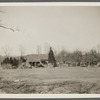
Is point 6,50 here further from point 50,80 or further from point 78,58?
point 78,58

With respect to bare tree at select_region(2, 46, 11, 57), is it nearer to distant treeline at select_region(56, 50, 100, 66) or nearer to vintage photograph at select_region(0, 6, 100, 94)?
vintage photograph at select_region(0, 6, 100, 94)

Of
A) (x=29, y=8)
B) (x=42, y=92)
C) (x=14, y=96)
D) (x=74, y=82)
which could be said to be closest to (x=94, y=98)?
(x=74, y=82)

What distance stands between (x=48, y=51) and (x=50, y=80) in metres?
0.15

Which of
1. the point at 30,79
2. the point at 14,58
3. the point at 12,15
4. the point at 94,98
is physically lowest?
the point at 94,98

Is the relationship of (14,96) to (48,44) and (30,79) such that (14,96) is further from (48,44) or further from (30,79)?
(48,44)

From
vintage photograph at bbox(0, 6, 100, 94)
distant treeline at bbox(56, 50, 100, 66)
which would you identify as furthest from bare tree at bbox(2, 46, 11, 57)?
distant treeline at bbox(56, 50, 100, 66)

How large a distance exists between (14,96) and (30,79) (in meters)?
0.12

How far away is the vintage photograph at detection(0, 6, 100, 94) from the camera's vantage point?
97 cm

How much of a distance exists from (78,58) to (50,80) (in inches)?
7.3

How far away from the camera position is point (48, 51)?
0.97m

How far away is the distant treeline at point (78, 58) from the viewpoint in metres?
0.98

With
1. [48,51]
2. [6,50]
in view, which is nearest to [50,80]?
[48,51]

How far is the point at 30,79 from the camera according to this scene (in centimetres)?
97

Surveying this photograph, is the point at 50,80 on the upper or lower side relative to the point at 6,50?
lower
